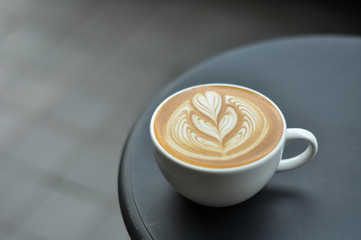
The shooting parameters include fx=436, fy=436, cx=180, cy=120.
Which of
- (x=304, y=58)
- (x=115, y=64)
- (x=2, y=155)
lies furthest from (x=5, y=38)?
Result: (x=304, y=58)

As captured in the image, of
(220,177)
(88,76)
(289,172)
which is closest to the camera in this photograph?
(220,177)

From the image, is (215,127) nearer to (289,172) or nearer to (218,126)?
(218,126)

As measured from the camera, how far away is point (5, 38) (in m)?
2.01

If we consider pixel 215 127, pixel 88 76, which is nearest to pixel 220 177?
pixel 215 127

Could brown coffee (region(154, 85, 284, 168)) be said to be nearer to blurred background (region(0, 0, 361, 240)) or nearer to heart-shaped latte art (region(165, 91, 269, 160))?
heart-shaped latte art (region(165, 91, 269, 160))

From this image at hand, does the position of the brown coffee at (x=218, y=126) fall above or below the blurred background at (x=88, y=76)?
above

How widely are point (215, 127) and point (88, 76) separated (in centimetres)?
131

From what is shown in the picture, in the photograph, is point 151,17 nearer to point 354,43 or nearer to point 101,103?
point 101,103

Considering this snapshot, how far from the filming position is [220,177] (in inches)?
20.2

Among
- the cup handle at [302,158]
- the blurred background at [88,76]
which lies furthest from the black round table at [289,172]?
the blurred background at [88,76]

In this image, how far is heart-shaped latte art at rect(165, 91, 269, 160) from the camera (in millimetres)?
539

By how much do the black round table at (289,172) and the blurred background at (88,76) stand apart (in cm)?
66

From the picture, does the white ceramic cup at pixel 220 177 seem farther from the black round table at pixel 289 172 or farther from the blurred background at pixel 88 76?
the blurred background at pixel 88 76

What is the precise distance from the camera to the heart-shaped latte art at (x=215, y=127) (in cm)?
54
